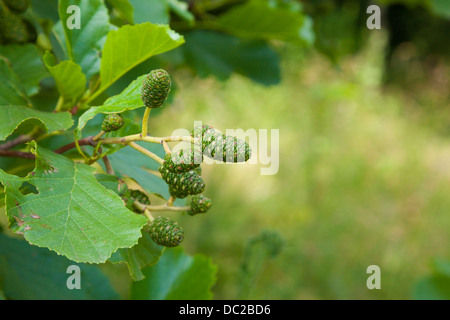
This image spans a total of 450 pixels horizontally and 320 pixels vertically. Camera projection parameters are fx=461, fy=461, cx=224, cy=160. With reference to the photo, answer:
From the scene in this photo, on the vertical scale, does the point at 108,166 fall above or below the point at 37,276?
above

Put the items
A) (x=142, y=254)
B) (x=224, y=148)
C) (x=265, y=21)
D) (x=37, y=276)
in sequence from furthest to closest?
(x=265, y=21)
(x=37, y=276)
(x=142, y=254)
(x=224, y=148)

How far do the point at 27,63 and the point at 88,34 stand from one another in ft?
0.40

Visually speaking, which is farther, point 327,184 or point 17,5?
point 327,184

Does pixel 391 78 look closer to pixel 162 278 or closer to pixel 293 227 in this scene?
pixel 293 227

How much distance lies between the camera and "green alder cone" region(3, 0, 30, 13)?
66 cm

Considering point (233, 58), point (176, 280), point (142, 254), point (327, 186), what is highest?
point (233, 58)

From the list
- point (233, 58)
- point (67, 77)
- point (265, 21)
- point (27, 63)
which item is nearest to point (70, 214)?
point (67, 77)

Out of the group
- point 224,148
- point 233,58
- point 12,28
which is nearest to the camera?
point 224,148

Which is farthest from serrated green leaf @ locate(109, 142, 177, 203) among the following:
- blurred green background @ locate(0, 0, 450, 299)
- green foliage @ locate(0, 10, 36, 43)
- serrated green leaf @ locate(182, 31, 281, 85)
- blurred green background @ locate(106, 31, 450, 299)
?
blurred green background @ locate(106, 31, 450, 299)

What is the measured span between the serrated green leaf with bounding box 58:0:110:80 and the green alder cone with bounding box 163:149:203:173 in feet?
0.79

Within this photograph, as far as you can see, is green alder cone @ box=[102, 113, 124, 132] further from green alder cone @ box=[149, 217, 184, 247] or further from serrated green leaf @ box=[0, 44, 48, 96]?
serrated green leaf @ box=[0, 44, 48, 96]

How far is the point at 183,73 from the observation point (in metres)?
4.45

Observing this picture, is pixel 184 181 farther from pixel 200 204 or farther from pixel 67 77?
pixel 67 77

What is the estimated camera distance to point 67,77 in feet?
1.90
